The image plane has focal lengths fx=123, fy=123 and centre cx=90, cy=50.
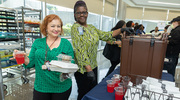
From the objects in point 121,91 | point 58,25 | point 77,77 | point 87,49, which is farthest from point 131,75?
point 58,25

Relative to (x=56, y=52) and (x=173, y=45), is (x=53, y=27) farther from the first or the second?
(x=173, y=45)

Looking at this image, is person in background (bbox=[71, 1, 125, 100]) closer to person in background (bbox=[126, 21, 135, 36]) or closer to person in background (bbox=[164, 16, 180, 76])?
person in background (bbox=[126, 21, 135, 36])

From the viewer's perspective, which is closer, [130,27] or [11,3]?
[130,27]

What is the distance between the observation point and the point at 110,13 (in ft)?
26.6

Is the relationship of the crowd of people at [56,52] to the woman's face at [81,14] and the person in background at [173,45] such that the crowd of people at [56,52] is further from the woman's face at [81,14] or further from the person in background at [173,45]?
the person in background at [173,45]

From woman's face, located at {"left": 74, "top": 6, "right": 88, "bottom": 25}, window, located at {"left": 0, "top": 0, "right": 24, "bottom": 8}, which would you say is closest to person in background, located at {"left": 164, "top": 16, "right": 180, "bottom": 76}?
woman's face, located at {"left": 74, "top": 6, "right": 88, "bottom": 25}

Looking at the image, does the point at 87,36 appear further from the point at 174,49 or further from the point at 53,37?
the point at 174,49

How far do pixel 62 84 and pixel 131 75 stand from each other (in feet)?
2.32

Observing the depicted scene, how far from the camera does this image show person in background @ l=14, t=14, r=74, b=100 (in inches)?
48.3

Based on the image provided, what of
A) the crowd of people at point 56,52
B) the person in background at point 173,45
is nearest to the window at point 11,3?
the crowd of people at point 56,52

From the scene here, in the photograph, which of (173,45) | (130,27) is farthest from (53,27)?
(173,45)

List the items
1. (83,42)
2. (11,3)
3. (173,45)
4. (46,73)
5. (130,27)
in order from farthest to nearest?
(11,3) → (173,45) → (130,27) → (83,42) → (46,73)

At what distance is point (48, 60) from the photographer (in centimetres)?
123

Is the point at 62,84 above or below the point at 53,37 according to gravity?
below
